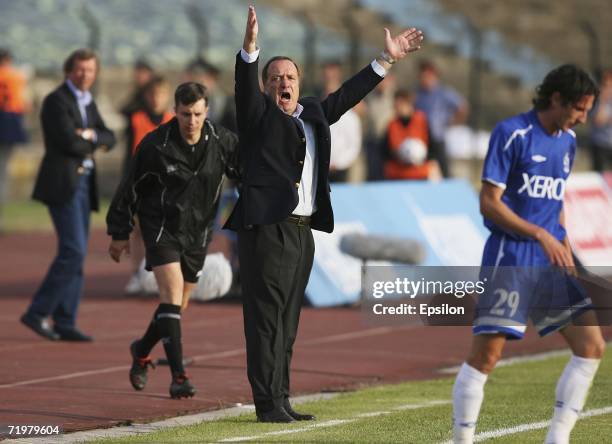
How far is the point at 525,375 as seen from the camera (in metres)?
11.7

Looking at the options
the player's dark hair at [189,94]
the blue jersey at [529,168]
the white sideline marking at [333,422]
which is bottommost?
the white sideline marking at [333,422]

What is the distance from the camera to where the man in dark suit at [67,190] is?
13320 millimetres

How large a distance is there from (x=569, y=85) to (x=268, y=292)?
7.78ft

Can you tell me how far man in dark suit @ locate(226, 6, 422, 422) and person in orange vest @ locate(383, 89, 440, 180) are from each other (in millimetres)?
9045

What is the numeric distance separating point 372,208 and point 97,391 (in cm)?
690

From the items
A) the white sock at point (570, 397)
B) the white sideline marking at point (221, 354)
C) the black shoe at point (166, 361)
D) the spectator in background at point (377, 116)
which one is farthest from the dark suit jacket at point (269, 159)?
the spectator in background at point (377, 116)

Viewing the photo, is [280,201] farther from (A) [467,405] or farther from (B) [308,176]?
(A) [467,405]

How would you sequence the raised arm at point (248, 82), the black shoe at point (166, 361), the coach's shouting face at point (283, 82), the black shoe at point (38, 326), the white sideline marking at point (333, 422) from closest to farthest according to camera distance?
the white sideline marking at point (333, 422) < the raised arm at point (248, 82) < the coach's shouting face at point (283, 82) < the black shoe at point (166, 361) < the black shoe at point (38, 326)

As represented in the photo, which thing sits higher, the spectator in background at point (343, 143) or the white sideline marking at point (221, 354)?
the spectator in background at point (343, 143)

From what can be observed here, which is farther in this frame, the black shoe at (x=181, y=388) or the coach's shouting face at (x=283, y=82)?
the black shoe at (x=181, y=388)

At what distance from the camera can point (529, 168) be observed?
794 centimetres

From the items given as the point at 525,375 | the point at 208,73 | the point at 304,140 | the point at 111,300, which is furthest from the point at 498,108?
the point at 304,140

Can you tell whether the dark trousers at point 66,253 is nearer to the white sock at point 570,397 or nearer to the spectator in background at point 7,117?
the white sock at point 570,397

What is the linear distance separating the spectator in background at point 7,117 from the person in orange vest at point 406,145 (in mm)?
6997
